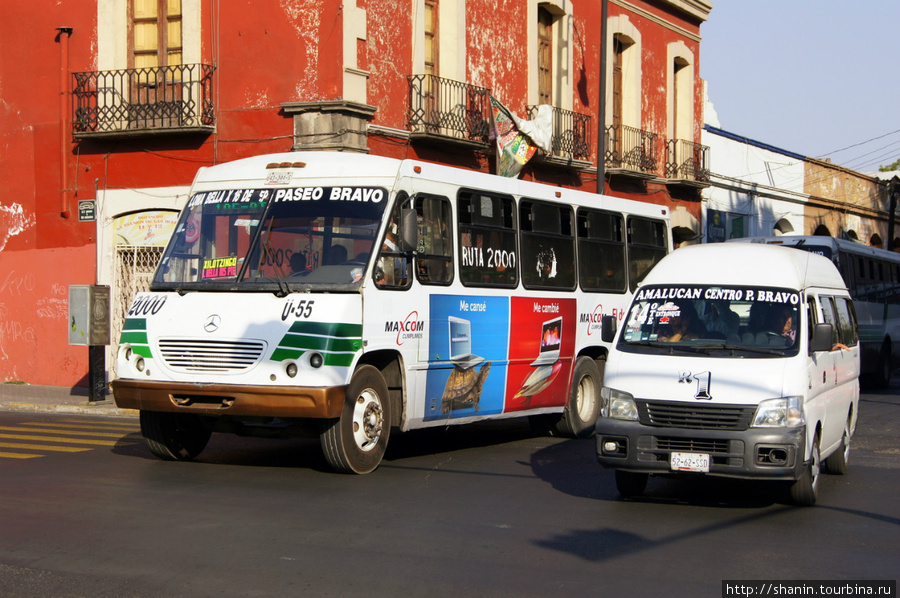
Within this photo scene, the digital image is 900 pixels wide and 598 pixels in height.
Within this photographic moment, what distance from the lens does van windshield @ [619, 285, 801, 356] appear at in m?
9.39

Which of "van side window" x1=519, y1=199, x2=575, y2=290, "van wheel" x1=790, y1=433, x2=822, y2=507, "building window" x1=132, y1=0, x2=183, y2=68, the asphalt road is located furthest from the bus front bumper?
"building window" x1=132, y1=0, x2=183, y2=68

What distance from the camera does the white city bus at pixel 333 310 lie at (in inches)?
400

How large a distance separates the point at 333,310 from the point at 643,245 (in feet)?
24.0

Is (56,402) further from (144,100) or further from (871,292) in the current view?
(871,292)

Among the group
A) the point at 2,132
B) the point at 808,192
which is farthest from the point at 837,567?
the point at 808,192

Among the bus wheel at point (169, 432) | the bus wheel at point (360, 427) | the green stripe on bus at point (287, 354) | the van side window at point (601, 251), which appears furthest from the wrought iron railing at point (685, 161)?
the green stripe on bus at point (287, 354)

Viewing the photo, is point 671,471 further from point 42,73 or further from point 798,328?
point 42,73

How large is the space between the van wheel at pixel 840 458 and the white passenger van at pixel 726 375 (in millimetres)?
415

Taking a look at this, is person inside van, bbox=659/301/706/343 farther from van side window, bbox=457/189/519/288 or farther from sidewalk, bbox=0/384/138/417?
sidewalk, bbox=0/384/138/417

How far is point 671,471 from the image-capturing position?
28.7ft

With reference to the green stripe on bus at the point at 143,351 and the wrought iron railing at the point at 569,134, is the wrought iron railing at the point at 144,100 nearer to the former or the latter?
the wrought iron railing at the point at 569,134

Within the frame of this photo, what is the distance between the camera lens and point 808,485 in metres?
9.02

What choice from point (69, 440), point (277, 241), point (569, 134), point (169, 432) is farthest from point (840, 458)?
point (569, 134)

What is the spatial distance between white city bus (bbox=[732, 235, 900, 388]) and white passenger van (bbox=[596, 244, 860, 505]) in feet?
45.0
